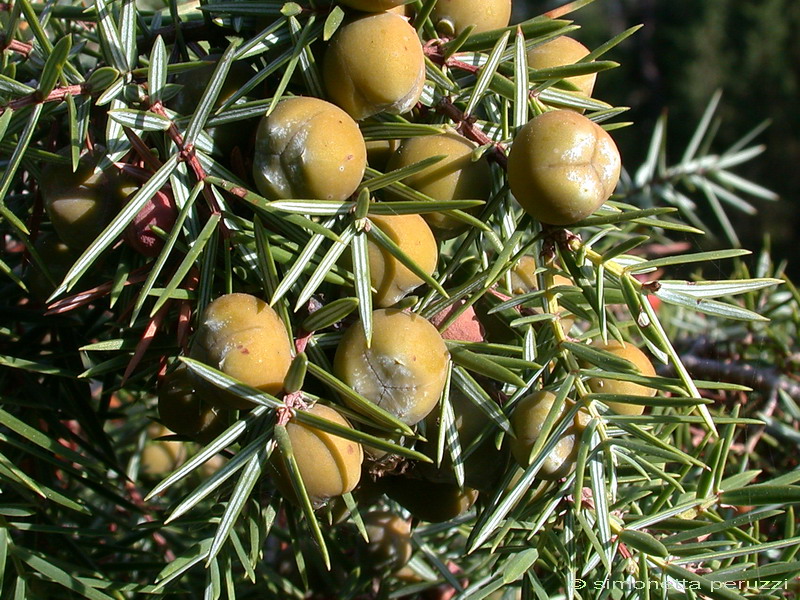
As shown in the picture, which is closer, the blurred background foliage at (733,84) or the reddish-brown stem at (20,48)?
the reddish-brown stem at (20,48)

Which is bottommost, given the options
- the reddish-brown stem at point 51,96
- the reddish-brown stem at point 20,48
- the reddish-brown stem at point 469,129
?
the reddish-brown stem at point 469,129

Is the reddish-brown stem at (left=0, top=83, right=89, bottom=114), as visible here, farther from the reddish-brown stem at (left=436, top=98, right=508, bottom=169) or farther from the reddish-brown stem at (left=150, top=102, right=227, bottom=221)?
the reddish-brown stem at (left=436, top=98, right=508, bottom=169)

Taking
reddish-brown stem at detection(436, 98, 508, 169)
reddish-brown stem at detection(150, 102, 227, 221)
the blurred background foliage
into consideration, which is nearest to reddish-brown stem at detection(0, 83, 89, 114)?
reddish-brown stem at detection(150, 102, 227, 221)

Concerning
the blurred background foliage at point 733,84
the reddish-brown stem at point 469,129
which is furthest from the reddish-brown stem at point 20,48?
the blurred background foliage at point 733,84

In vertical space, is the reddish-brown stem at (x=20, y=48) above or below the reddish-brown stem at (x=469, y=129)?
above

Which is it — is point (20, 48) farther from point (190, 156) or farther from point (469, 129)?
point (469, 129)

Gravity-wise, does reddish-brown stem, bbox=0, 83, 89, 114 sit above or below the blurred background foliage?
above

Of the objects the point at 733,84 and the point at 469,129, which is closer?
the point at 469,129

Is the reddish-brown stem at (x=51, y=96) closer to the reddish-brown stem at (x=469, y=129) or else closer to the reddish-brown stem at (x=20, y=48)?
the reddish-brown stem at (x=20, y=48)

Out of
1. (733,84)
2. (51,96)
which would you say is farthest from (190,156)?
(733,84)
